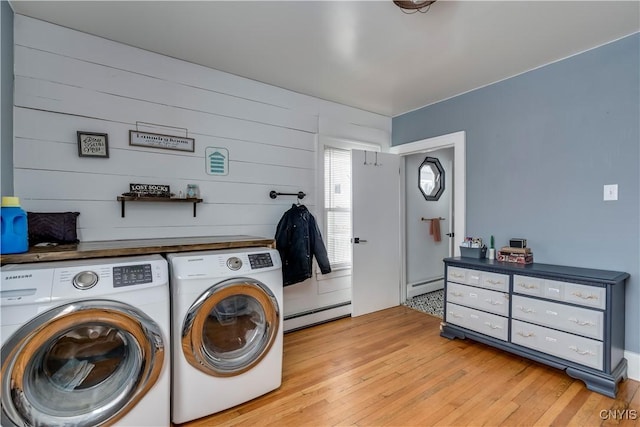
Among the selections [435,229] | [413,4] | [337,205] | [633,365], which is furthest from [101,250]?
[435,229]

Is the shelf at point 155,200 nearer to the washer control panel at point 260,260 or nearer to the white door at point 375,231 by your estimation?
the washer control panel at point 260,260

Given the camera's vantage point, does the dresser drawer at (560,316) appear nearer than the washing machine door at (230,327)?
No

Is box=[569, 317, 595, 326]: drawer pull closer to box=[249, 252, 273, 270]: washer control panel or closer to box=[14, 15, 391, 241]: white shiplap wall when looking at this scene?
box=[249, 252, 273, 270]: washer control panel

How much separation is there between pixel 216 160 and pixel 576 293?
295 cm

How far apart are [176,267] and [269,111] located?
184cm

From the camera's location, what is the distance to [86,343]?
153 centimetres

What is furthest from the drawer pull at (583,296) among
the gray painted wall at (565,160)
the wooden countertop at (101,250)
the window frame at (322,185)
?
the wooden countertop at (101,250)

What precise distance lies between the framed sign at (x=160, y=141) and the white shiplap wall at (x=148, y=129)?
4cm

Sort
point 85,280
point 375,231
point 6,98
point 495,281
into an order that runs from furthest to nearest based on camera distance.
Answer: point 375,231 → point 495,281 → point 6,98 → point 85,280

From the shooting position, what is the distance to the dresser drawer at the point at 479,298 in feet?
8.23

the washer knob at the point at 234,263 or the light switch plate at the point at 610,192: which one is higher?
the light switch plate at the point at 610,192

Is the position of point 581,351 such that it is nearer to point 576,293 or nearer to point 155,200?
point 576,293

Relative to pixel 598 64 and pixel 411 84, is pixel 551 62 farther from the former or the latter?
pixel 411 84

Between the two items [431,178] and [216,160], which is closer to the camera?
[216,160]
